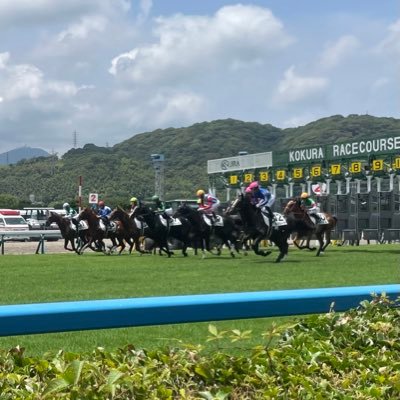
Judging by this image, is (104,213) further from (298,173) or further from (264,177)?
(264,177)

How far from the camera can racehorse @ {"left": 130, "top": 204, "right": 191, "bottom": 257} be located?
24.7 m

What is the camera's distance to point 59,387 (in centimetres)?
251

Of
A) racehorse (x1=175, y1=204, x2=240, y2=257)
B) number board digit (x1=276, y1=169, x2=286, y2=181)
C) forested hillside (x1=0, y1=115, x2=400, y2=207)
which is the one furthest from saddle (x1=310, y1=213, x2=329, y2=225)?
forested hillside (x1=0, y1=115, x2=400, y2=207)

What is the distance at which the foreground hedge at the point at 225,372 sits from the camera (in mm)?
2621

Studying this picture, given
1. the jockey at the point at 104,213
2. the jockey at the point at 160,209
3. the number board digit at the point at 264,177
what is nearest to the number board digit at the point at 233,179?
the number board digit at the point at 264,177

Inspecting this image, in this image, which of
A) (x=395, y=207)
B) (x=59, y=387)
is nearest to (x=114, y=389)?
(x=59, y=387)

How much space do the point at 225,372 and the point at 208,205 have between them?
72.5ft

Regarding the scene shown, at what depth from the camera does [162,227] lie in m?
24.9

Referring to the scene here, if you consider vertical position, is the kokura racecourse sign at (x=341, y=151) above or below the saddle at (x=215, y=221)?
above

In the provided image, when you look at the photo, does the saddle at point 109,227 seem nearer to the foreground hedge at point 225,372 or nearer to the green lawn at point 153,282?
the green lawn at point 153,282

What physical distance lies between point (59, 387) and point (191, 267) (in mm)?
16145

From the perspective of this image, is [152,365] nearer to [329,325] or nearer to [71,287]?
[329,325]

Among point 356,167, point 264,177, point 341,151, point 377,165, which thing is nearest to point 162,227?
point 377,165

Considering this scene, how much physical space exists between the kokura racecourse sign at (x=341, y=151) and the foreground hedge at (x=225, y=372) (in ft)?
107
